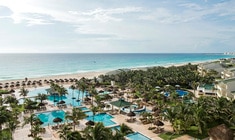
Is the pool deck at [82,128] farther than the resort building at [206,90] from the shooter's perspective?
No

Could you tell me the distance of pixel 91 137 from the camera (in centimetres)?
1986

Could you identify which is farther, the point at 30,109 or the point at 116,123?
the point at 30,109

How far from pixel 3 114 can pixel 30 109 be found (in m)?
11.1

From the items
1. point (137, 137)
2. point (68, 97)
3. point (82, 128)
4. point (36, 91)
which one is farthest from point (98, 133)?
point (36, 91)

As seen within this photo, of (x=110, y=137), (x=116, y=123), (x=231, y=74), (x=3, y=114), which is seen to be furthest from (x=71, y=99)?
(x=231, y=74)

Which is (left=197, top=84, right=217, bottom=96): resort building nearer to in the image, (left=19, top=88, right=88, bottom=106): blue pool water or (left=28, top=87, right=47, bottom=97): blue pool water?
(left=19, top=88, right=88, bottom=106): blue pool water

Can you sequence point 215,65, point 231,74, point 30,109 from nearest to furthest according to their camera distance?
1. point 30,109
2. point 231,74
3. point 215,65

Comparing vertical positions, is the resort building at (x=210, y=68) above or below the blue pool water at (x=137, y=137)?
above

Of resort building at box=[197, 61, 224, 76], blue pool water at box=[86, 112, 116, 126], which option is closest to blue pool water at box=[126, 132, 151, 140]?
blue pool water at box=[86, 112, 116, 126]

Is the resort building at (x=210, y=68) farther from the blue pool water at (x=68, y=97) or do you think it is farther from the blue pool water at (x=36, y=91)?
the blue pool water at (x=36, y=91)

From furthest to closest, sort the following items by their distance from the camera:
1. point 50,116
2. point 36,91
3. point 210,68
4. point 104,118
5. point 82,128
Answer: point 210,68 → point 36,91 → point 50,116 → point 104,118 → point 82,128

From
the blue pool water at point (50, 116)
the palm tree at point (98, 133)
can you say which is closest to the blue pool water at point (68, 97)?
the blue pool water at point (50, 116)

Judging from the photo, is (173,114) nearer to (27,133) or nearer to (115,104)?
(115,104)

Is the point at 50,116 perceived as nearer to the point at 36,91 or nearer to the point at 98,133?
the point at 98,133
